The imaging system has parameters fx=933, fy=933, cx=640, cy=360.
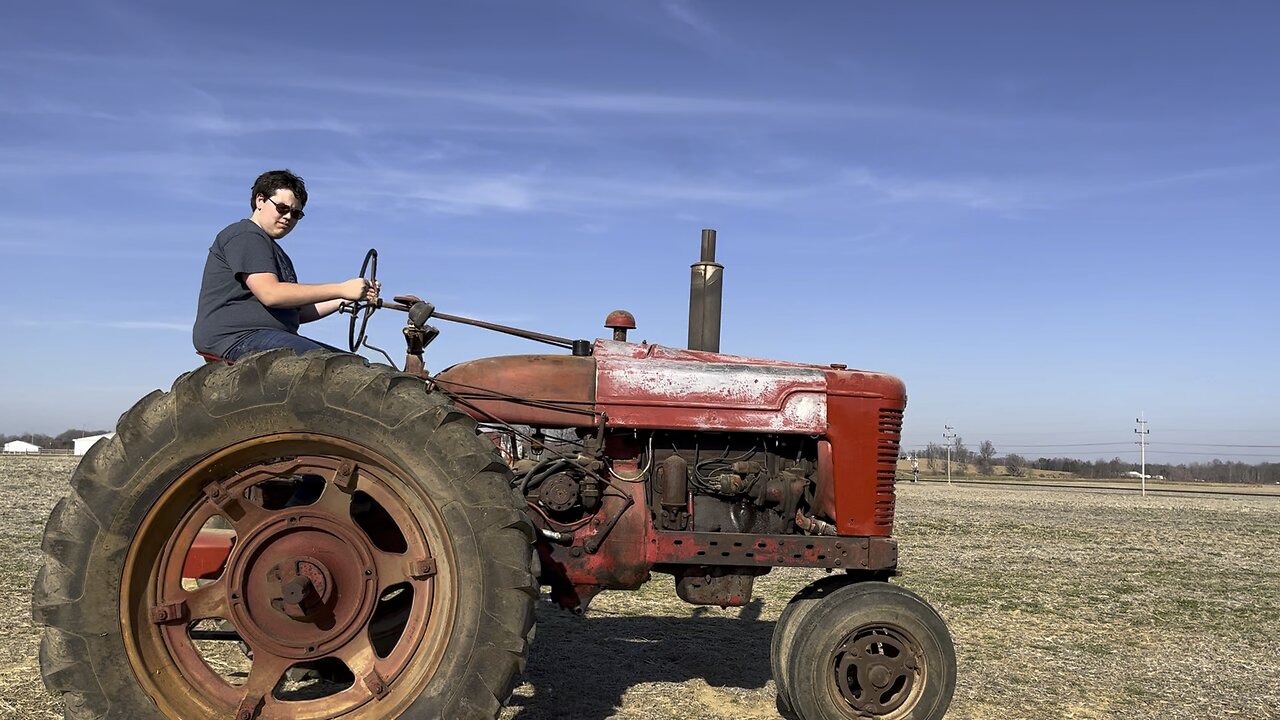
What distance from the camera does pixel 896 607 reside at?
4.28 m

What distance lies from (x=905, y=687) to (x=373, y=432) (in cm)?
266

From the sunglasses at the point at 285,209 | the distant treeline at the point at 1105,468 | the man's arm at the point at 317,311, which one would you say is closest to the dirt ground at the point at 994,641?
the man's arm at the point at 317,311

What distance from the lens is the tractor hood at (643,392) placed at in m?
4.42

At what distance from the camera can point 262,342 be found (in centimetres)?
405

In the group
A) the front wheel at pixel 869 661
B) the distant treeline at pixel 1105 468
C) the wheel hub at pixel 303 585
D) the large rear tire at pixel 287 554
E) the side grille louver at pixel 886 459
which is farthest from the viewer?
the distant treeline at pixel 1105 468

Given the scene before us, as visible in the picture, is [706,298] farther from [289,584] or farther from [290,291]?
[289,584]

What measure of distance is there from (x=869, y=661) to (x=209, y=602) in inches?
111

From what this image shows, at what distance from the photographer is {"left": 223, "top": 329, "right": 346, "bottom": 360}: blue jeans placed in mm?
4041

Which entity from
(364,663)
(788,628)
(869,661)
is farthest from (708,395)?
(364,663)

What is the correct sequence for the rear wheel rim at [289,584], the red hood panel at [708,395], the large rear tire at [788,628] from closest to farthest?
the rear wheel rim at [289,584] < the large rear tire at [788,628] < the red hood panel at [708,395]

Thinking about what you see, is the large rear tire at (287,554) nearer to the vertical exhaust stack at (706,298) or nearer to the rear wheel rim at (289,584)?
the rear wheel rim at (289,584)

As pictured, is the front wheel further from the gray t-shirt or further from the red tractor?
the gray t-shirt

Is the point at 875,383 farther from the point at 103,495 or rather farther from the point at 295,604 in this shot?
the point at 103,495

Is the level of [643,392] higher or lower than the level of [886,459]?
higher
